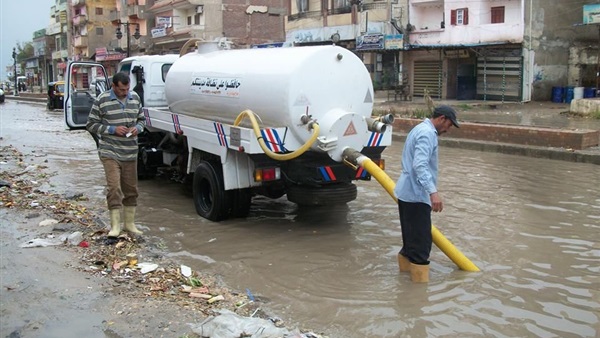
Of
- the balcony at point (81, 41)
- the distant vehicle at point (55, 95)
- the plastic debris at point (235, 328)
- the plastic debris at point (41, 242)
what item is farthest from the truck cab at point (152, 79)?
the balcony at point (81, 41)

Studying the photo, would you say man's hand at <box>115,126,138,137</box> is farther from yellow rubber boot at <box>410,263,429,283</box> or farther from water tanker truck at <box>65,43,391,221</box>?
yellow rubber boot at <box>410,263,429,283</box>

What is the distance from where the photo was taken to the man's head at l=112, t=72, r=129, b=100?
6459mm

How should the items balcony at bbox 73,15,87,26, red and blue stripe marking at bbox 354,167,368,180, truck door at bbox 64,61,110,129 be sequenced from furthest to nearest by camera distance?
1. balcony at bbox 73,15,87,26
2. truck door at bbox 64,61,110,129
3. red and blue stripe marking at bbox 354,167,368,180

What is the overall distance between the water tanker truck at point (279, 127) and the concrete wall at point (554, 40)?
23394mm

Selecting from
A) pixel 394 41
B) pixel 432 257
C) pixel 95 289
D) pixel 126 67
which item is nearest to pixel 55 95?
pixel 394 41

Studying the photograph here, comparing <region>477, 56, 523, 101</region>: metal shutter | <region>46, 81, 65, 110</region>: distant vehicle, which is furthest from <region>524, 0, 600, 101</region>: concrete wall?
<region>46, 81, 65, 110</region>: distant vehicle

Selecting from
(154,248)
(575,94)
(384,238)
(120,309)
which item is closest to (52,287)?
(120,309)

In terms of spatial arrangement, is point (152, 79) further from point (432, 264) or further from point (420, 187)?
point (420, 187)

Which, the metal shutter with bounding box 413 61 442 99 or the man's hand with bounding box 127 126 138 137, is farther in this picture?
the metal shutter with bounding box 413 61 442 99

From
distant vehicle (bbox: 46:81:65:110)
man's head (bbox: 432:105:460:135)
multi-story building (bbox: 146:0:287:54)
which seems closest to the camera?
man's head (bbox: 432:105:460:135)

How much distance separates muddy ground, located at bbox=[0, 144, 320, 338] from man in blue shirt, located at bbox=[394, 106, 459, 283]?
4.92 ft

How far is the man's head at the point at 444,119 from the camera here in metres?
5.12

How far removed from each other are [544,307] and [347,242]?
8.21ft

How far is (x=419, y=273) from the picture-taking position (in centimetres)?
543
